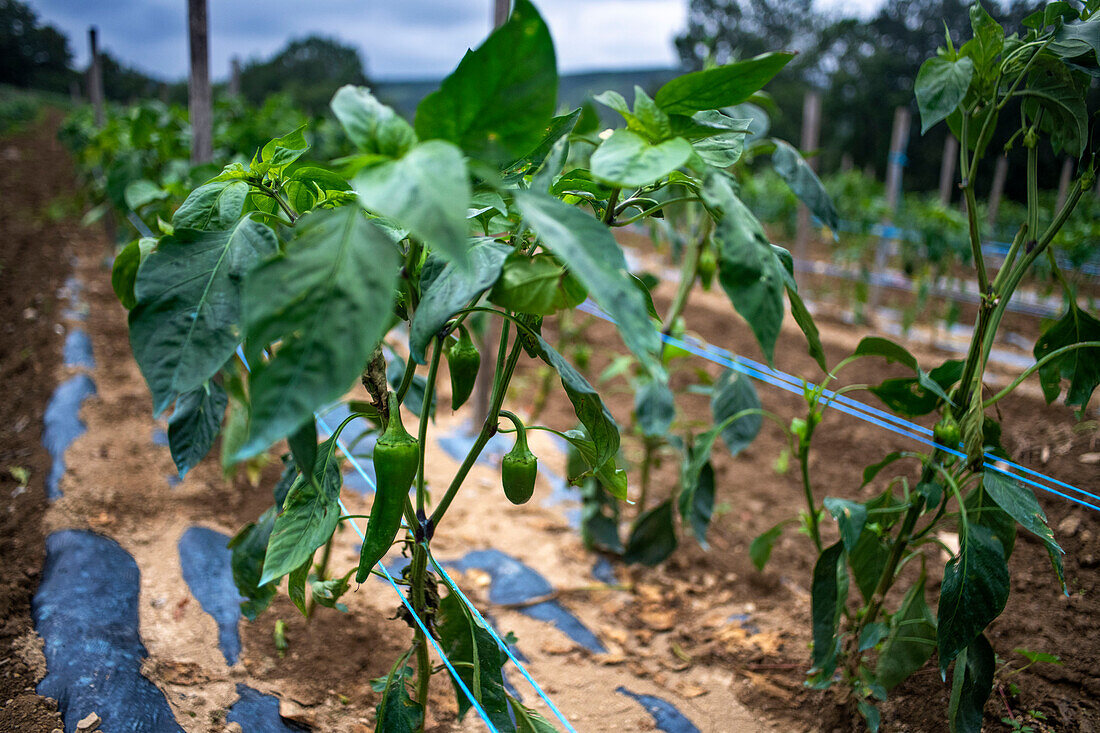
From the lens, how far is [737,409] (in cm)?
194

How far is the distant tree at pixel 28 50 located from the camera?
11.2 meters

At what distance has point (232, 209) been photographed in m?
0.92

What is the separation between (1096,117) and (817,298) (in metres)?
5.71

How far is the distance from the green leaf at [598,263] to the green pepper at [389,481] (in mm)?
364

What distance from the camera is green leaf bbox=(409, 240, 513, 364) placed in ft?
2.36

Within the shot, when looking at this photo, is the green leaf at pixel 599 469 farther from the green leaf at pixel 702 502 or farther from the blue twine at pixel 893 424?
the green leaf at pixel 702 502

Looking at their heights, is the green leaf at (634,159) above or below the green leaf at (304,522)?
above

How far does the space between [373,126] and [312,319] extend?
0.24 metres

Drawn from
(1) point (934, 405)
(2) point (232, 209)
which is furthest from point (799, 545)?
(2) point (232, 209)

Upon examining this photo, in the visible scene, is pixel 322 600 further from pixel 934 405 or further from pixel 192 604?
pixel 934 405

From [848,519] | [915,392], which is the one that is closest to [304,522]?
[848,519]

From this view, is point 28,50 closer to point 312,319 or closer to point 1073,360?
point 312,319

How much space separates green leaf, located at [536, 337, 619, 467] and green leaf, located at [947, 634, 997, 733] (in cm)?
80

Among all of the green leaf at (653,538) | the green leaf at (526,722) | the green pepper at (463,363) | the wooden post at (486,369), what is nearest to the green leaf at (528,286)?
the green pepper at (463,363)
